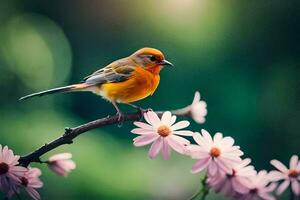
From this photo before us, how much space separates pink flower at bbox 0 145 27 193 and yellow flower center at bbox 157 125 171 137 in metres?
0.10

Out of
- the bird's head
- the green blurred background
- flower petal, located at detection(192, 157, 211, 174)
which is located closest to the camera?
flower petal, located at detection(192, 157, 211, 174)

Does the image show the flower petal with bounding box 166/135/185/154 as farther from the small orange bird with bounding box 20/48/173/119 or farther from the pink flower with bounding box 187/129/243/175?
the small orange bird with bounding box 20/48/173/119

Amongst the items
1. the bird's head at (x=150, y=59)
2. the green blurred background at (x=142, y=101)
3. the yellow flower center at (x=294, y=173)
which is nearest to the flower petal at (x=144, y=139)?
the yellow flower center at (x=294, y=173)

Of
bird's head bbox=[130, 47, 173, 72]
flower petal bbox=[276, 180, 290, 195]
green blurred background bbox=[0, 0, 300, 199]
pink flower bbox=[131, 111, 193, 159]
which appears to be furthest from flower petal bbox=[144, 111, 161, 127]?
green blurred background bbox=[0, 0, 300, 199]

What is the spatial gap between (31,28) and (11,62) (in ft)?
0.45

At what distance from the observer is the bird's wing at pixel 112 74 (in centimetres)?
64

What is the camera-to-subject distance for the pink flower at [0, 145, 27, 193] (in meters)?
0.34

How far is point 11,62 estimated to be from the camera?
58.6 inches

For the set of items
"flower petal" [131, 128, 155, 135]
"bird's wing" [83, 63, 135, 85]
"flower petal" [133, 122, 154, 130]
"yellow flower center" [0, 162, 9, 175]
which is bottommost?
"yellow flower center" [0, 162, 9, 175]

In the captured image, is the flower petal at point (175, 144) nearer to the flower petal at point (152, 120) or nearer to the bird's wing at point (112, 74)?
the flower petal at point (152, 120)

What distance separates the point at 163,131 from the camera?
0.33 meters

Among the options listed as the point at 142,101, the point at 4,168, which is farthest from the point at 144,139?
the point at 142,101

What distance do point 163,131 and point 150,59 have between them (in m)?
0.30

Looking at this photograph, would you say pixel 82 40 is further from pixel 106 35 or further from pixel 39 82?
pixel 39 82
